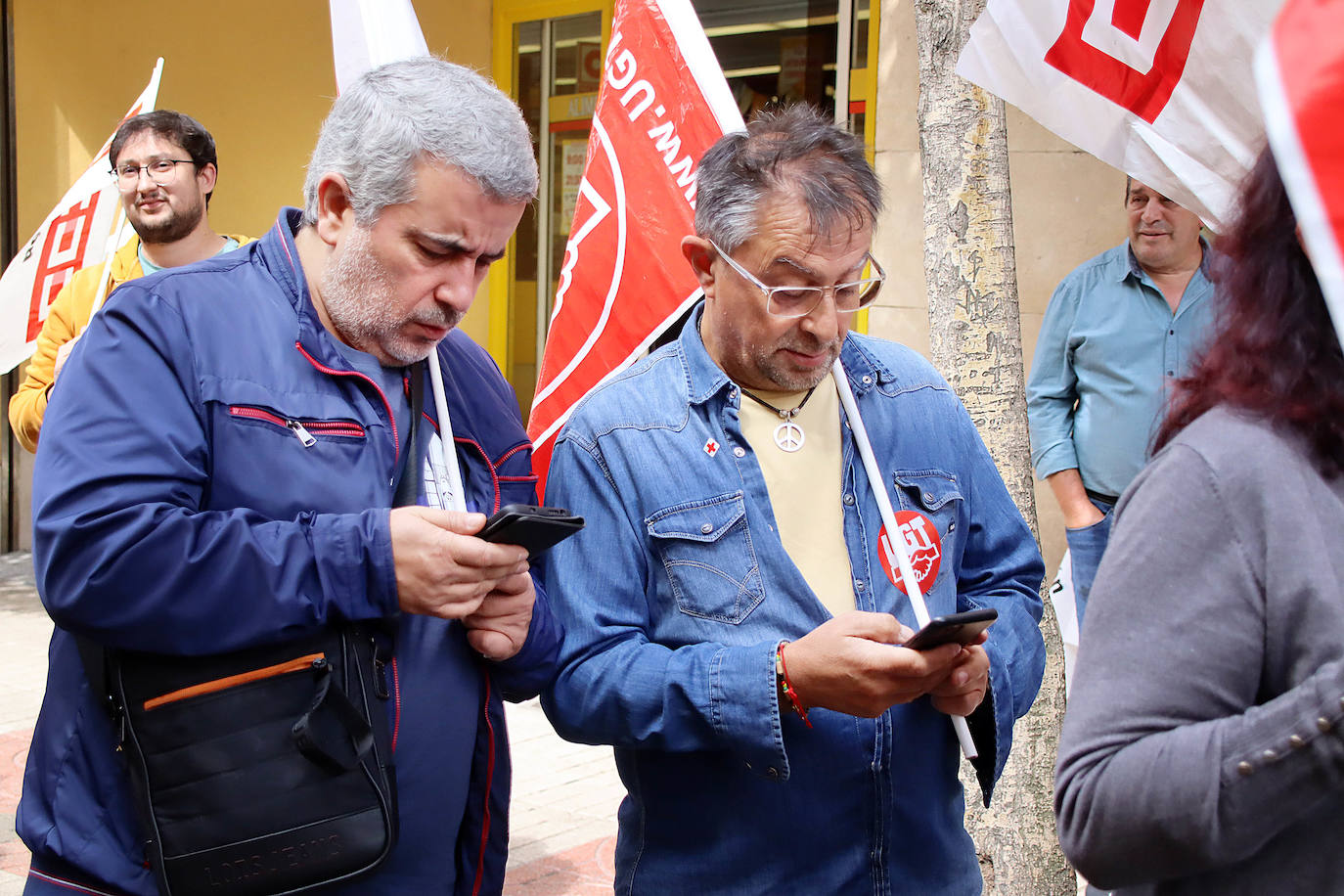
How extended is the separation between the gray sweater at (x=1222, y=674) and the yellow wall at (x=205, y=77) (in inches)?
331

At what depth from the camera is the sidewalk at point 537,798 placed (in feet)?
14.2

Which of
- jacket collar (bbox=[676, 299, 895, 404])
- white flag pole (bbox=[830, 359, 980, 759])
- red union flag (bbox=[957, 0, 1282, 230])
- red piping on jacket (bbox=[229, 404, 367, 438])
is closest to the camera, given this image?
red piping on jacket (bbox=[229, 404, 367, 438])

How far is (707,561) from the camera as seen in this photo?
7.26ft

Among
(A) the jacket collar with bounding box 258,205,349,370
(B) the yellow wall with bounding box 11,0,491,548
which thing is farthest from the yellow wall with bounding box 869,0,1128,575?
(A) the jacket collar with bounding box 258,205,349,370

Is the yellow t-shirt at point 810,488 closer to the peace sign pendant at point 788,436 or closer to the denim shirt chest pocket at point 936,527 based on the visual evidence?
the peace sign pendant at point 788,436

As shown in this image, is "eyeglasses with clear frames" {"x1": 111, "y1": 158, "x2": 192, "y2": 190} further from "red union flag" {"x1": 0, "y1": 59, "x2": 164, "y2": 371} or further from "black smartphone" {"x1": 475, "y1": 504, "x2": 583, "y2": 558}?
"black smartphone" {"x1": 475, "y1": 504, "x2": 583, "y2": 558}

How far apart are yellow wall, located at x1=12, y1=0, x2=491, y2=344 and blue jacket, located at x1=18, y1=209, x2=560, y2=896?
303 inches

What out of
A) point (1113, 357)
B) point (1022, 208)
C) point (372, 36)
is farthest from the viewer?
point (1022, 208)

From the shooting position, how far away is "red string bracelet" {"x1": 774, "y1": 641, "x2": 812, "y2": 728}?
6.73 feet

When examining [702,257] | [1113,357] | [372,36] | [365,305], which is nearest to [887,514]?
[702,257]

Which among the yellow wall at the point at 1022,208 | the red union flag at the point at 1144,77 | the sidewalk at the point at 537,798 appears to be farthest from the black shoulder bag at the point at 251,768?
the yellow wall at the point at 1022,208

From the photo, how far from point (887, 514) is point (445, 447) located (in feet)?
2.53

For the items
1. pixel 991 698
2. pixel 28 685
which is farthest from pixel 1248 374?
pixel 28 685

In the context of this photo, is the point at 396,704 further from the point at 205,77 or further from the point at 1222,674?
the point at 205,77
